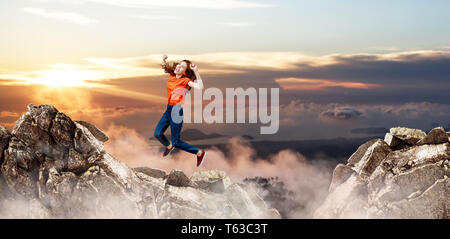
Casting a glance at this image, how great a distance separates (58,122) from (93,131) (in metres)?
1.74

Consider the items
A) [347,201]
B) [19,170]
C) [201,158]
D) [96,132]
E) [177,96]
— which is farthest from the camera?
[96,132]

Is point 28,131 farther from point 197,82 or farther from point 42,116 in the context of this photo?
point 197,82

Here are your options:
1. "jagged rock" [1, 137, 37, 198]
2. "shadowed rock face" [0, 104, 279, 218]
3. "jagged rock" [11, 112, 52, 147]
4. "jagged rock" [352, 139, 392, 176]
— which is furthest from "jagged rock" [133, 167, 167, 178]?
"jagged rock" [352, 139, 392, 176]

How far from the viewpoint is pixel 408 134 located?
1730cm

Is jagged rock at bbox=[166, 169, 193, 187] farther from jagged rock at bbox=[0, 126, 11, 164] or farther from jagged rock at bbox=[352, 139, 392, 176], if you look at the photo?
jagged rock at bbox=[352, 139, 392, 176]

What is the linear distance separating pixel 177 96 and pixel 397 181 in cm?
857

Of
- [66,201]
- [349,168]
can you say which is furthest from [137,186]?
[349,168]

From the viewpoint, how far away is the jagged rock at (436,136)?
15.8 metres

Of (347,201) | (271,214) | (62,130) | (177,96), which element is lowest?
(271,214)

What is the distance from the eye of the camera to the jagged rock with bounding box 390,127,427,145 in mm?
17094

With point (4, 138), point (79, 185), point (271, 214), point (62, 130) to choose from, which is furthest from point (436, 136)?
point (4, 138)

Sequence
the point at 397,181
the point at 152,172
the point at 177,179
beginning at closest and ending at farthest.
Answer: the point at 397,181 < the point at 177,179 < the point at 152,172

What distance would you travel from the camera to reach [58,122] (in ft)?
49.1
